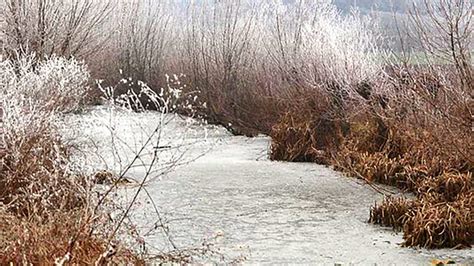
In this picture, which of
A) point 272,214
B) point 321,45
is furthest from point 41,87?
point 321,45

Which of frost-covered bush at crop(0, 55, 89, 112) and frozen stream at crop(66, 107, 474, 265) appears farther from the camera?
frost-covered bush at crop(0, 55, 89, 112)

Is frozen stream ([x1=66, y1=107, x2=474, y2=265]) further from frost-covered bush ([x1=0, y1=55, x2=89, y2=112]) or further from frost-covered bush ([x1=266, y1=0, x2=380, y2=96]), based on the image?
frost-covered bush ([x1=266, y1=0, x2=380, y2=96])

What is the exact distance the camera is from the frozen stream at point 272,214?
260 inches

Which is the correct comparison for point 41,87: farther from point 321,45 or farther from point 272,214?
point 321,45

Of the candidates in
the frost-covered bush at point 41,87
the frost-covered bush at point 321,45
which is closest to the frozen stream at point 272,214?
the frost-covered bush at point 41,87

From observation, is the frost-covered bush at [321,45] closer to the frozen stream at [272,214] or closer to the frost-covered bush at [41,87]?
the frozen stream at [272,214]

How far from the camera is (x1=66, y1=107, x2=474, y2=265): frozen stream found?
260 inches

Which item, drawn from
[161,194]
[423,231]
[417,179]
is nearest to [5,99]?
[161,194]

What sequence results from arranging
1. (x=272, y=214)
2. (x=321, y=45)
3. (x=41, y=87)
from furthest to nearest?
(x=321, y=45) → (x=41, y=87) → (x=272, y=214)

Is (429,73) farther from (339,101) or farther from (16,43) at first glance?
(16,43)

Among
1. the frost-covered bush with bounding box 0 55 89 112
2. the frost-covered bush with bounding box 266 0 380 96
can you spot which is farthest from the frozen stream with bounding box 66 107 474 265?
the frost-covered bush with bounding box 266 0 380 96

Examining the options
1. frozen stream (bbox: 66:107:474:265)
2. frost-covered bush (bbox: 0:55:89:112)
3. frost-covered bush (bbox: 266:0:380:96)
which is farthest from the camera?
frost-covered bush (bbox: 266:0:380:96)

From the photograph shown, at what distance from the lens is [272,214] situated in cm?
835

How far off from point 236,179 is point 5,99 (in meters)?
3.78
